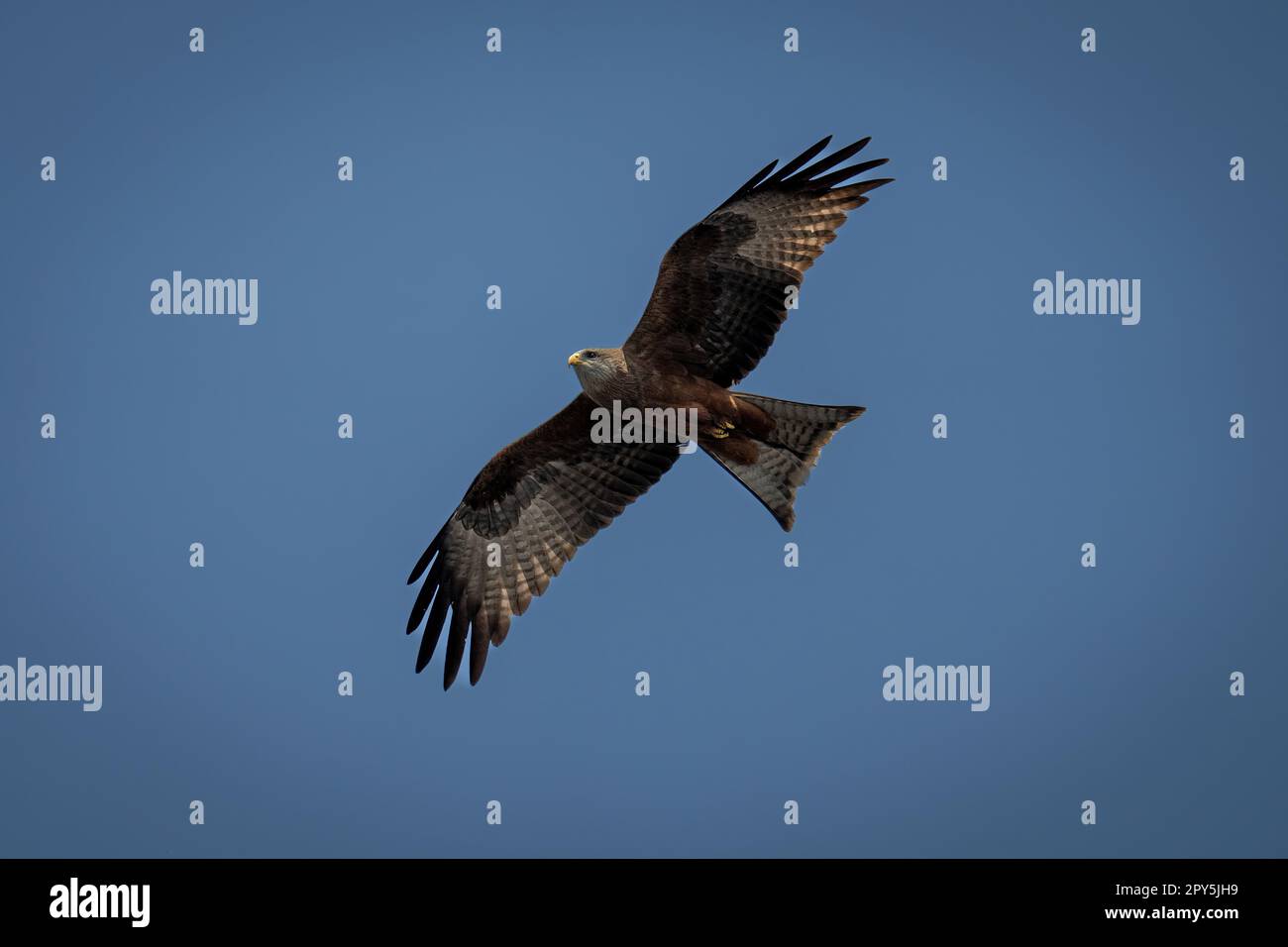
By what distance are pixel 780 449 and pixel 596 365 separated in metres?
1.63

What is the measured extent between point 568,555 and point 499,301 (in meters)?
2.79

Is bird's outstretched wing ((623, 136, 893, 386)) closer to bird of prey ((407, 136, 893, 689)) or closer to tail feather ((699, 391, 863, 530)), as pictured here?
bird of prey ((407, 136, 893, 689))

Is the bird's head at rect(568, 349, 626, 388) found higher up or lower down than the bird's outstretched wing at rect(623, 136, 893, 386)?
lower down

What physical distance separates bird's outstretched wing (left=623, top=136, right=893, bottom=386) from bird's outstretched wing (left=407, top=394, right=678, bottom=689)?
108cm

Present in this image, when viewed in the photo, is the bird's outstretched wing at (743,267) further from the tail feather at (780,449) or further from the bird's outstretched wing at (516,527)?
the bird's outstretched wing at (516,527)

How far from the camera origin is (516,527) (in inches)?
500

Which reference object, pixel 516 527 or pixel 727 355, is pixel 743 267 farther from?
pixel 516 527

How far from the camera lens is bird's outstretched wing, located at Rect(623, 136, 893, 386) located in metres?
11.5

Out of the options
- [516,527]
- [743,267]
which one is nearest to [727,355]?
[743,267]

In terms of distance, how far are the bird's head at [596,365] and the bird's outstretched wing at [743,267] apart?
196 millimetres

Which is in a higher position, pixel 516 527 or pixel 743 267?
pixel 743 267

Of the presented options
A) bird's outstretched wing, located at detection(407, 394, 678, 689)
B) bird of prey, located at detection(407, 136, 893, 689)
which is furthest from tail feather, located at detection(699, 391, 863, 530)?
bird's outstretched wing, located at detection(407, 394, 678, 689)

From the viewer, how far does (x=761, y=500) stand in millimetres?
12023
